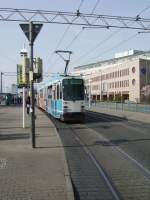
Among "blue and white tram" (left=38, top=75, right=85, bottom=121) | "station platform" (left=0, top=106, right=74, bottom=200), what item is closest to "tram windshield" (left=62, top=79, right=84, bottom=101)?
"blue and white tram" (left=38, top=75, right=85, bottom=121)

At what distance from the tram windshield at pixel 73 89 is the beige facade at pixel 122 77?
8863 centimetres

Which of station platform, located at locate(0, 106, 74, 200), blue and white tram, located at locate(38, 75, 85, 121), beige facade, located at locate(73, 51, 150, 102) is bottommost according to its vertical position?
station platform, located at locate(0, 106, 74, 200)

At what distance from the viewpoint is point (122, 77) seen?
15062 centimetres

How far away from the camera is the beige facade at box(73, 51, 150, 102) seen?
5433 inches

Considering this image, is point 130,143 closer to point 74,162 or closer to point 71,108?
point 74,162

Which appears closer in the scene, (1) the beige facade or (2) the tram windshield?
(2) the tram windshield

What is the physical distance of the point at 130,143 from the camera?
1827 centimetres

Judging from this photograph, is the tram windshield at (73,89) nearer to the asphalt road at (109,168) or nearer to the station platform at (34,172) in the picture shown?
the asphalt road at (109,168)

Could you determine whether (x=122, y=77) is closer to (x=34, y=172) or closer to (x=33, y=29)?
(x=33, y=29)

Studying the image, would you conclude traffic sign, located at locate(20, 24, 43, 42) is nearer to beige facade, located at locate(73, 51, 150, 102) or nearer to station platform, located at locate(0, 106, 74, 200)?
station platform, located at locate(0, 106, 74, 200)

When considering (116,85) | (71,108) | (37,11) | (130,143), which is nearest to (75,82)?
(71,108)

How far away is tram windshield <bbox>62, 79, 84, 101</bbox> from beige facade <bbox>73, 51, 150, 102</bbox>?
8863cm

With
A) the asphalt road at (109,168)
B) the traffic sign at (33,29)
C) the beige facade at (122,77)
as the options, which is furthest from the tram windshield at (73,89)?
the beige facade at (122,77)

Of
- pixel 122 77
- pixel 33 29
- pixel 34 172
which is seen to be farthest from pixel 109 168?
pixel 122 77
